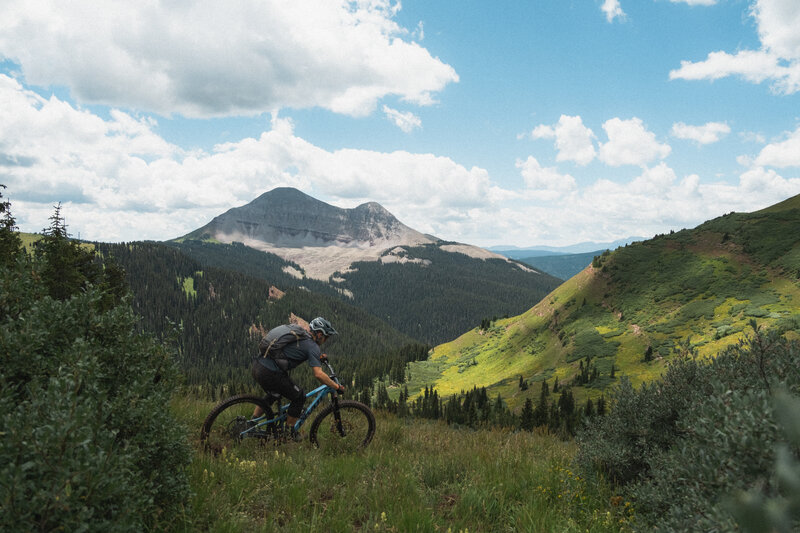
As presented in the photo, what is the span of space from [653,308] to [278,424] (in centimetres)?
3260

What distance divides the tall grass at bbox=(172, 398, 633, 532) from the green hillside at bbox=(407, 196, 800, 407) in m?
16.3

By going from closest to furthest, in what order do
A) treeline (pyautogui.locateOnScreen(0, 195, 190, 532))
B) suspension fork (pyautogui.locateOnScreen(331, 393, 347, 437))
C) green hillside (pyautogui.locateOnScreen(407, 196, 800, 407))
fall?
treeline (pyautogui.locateOnScreen(0, 195, 190, 532)), suspension fork (pyautogui.locateOnScreen(331, 393, 347, 437)), green hillside (pyautogui.locateOnScreen(407, 196, 800, 407))

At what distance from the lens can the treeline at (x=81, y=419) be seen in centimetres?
275

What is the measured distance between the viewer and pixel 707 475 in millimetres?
3180

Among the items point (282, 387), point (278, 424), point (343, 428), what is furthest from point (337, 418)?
point (282, 387)

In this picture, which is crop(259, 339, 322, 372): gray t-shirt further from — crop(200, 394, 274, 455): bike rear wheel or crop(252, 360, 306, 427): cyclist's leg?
crop(200, 394, 274, 455): bike rear wheel

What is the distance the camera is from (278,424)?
7984 millimetres

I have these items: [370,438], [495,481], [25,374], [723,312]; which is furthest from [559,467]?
[723,312]

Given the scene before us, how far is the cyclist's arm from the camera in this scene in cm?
757

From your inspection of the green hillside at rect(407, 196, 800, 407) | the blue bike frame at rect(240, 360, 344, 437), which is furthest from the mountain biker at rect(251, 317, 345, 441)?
the green hillside at rect(407, 196, 800, 407)

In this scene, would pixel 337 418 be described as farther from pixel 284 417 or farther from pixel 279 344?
pixel 279 344

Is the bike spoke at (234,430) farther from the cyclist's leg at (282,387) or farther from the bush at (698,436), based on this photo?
the bush at (698,436)

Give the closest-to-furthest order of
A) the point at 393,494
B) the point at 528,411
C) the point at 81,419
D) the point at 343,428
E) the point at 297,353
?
the point at 81,419 < the point at 393,494 < the point at 297,353 < the point at 343,428 < the point at 528,411

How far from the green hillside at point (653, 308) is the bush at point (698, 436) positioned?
15.4 m
